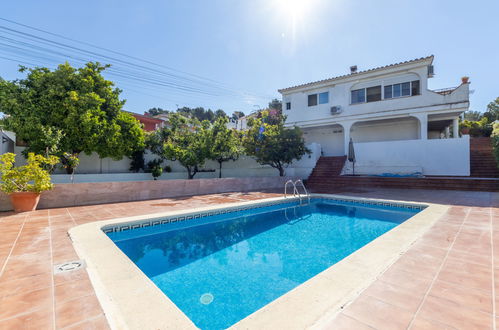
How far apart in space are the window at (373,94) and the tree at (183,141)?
12194 millimetres

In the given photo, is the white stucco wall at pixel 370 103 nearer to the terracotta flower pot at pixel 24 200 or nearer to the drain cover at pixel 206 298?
the drain cover at pixel 206 298

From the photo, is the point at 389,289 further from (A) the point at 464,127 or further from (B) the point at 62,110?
(A) the point at 464,127

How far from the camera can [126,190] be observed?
9.50m

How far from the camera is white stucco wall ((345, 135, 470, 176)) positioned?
539 inches

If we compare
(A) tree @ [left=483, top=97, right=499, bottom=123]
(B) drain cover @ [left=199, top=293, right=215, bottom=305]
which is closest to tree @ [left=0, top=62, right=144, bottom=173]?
(B) drain cover @ [left=199, top=293, right=215, bottom=305]

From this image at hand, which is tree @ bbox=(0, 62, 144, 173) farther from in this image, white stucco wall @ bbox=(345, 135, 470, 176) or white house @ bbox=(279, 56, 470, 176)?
white stucco wall @ bbox=(345, 135, 470, 176)

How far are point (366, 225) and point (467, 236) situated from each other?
107 inches

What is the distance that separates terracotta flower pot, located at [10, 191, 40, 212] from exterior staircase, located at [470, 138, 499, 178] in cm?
2037

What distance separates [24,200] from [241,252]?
271 inches

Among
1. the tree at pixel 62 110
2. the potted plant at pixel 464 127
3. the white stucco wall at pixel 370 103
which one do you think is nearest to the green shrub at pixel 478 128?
the potted plant at pixel 464 127

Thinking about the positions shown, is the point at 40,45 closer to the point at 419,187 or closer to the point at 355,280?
the point at 355,280

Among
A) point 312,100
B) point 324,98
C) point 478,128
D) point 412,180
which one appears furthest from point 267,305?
point 478,128

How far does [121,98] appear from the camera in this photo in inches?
569

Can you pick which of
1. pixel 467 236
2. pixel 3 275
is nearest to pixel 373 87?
pixel 467 236
